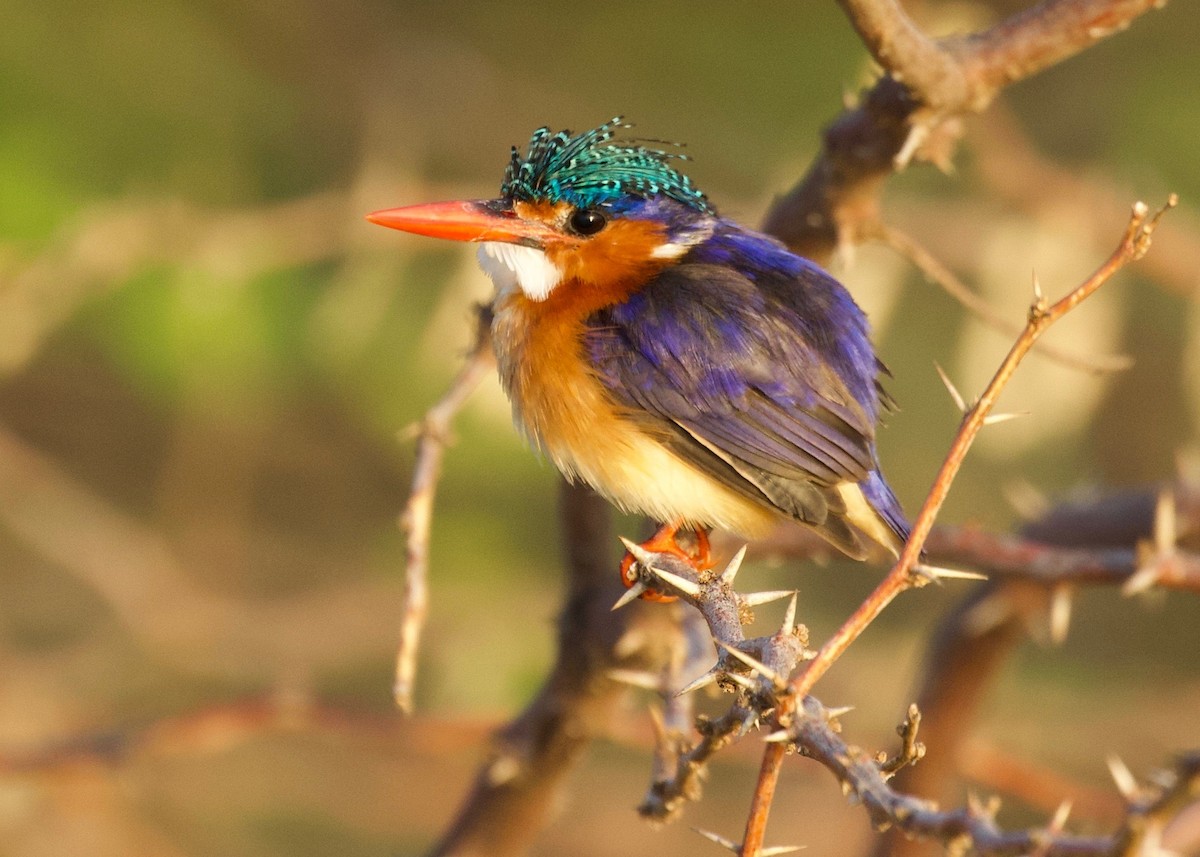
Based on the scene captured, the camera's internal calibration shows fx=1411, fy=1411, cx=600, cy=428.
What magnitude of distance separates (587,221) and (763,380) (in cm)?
41

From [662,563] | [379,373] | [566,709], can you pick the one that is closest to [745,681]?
[662,563]

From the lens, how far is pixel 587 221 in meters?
2.15

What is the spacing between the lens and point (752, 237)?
6.70ft

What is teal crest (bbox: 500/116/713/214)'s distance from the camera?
6.91ft

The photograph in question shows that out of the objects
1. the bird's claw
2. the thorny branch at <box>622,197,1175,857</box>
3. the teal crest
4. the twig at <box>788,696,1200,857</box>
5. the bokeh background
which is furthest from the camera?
the bokeh background

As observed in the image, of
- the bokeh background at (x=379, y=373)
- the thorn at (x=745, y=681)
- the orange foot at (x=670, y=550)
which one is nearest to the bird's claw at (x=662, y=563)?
the orange foot at (x=670, y=550)

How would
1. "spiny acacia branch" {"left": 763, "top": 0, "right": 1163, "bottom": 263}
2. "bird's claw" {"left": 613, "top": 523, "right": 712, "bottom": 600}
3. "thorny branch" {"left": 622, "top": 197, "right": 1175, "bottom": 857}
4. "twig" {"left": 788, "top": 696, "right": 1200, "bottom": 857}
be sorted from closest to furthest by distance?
"twig" {"left": 788, "top": 696, "right": 1200, "bottom": 857} → "thorny branch" {"left": 622, "top": 197, "right": 1175, "bottom": 857} → "bird's claw" {"left": 613, "top": 523, "right": 712, "bottom": 600} → "spiny acacia branch" {"left": 763, "top": 0, "right": 1163, "bottom": 263}

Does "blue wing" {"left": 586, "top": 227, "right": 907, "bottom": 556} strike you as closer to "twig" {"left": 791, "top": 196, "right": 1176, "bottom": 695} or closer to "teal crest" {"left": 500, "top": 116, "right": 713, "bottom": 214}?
"teal crest" {"left": 500, "top": 116, "right": 713, "bottom": 214}

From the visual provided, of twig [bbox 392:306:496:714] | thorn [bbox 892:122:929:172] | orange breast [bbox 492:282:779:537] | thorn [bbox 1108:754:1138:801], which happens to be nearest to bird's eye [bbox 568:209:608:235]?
orange breast [bbox 492:282:779:537]

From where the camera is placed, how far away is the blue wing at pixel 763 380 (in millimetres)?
1892

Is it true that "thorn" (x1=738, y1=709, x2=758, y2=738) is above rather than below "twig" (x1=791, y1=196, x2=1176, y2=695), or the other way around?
below

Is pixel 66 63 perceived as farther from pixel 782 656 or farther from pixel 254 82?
pixel 782 656

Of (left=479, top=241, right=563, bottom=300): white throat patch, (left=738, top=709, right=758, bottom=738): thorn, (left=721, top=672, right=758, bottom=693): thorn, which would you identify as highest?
(left=479, top=241, right=563, bottom=300): white throat patch

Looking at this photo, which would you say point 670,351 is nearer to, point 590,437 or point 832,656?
point 590,437
